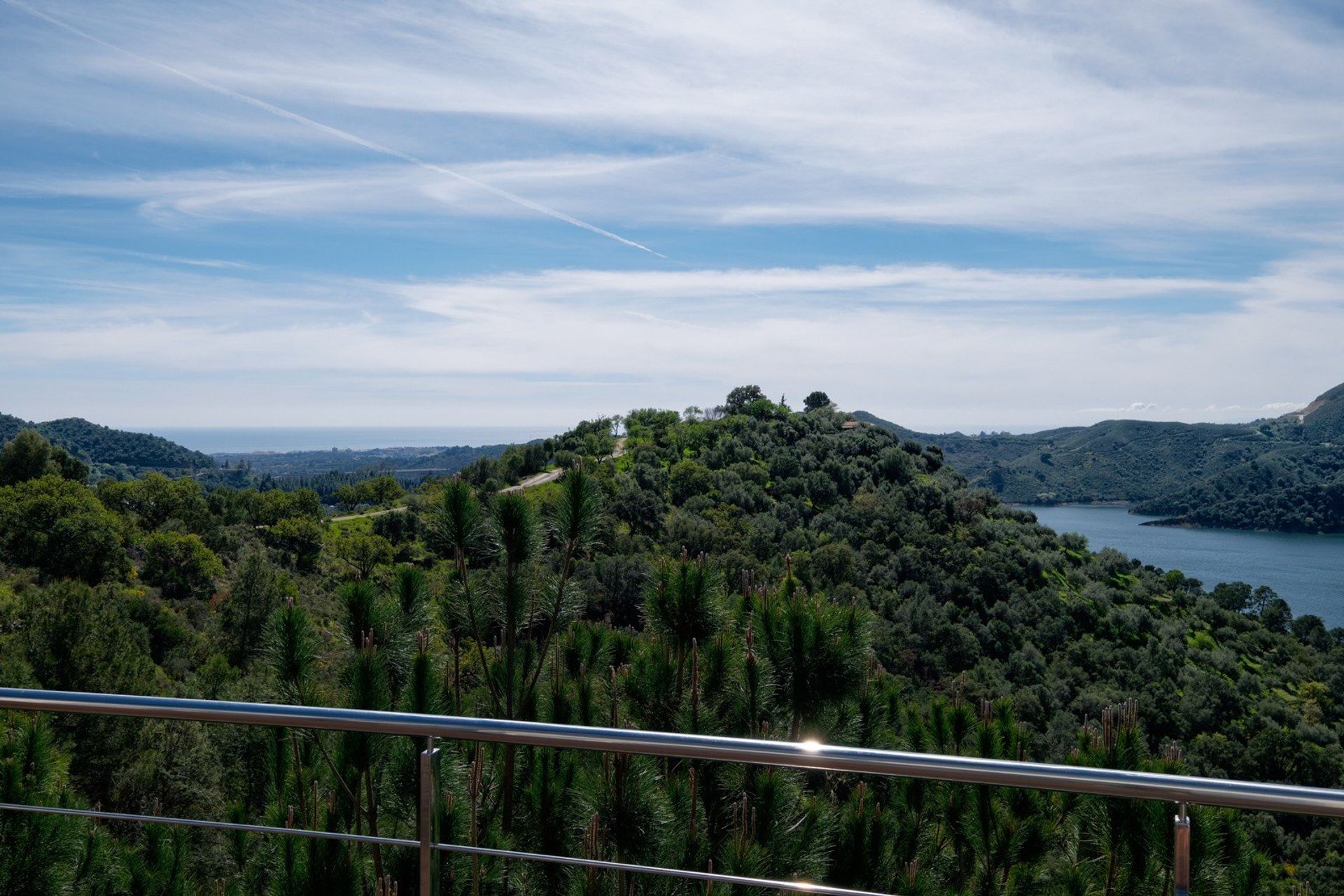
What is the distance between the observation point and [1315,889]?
14.2 m

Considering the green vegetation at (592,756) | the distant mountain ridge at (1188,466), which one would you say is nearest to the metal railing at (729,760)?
the green vegetation at (592,756)

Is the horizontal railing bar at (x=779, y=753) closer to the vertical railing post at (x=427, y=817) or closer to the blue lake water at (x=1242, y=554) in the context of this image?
the vertical railing post at (x=427, y=817)

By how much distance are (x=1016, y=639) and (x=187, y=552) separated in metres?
27.5

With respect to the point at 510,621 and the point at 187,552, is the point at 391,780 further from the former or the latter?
the point at 187,552

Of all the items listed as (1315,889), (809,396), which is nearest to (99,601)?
(1315,889)

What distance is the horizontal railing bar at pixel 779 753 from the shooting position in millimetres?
1003

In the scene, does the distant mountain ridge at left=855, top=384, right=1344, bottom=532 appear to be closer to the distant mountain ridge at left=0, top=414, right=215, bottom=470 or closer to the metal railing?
the distant mountain ridge at left=0, top=414, right=215, bottom=470

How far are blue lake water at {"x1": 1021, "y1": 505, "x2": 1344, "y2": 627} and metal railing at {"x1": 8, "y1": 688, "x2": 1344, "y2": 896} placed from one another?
150ft

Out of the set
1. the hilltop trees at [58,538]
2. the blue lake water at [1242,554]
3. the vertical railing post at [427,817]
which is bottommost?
the blue lake water at [1242,554]

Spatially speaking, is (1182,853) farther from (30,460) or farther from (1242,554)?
(1242,554)

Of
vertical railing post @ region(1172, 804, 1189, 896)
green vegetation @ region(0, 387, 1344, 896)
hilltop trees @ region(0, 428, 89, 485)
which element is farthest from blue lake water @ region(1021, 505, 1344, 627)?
hilltop trees @ region(0, 428, 89, 485)

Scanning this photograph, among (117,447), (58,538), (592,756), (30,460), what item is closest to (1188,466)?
(58,538)

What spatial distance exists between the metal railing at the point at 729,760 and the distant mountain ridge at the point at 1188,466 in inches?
2395

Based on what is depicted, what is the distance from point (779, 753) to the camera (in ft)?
3.66
